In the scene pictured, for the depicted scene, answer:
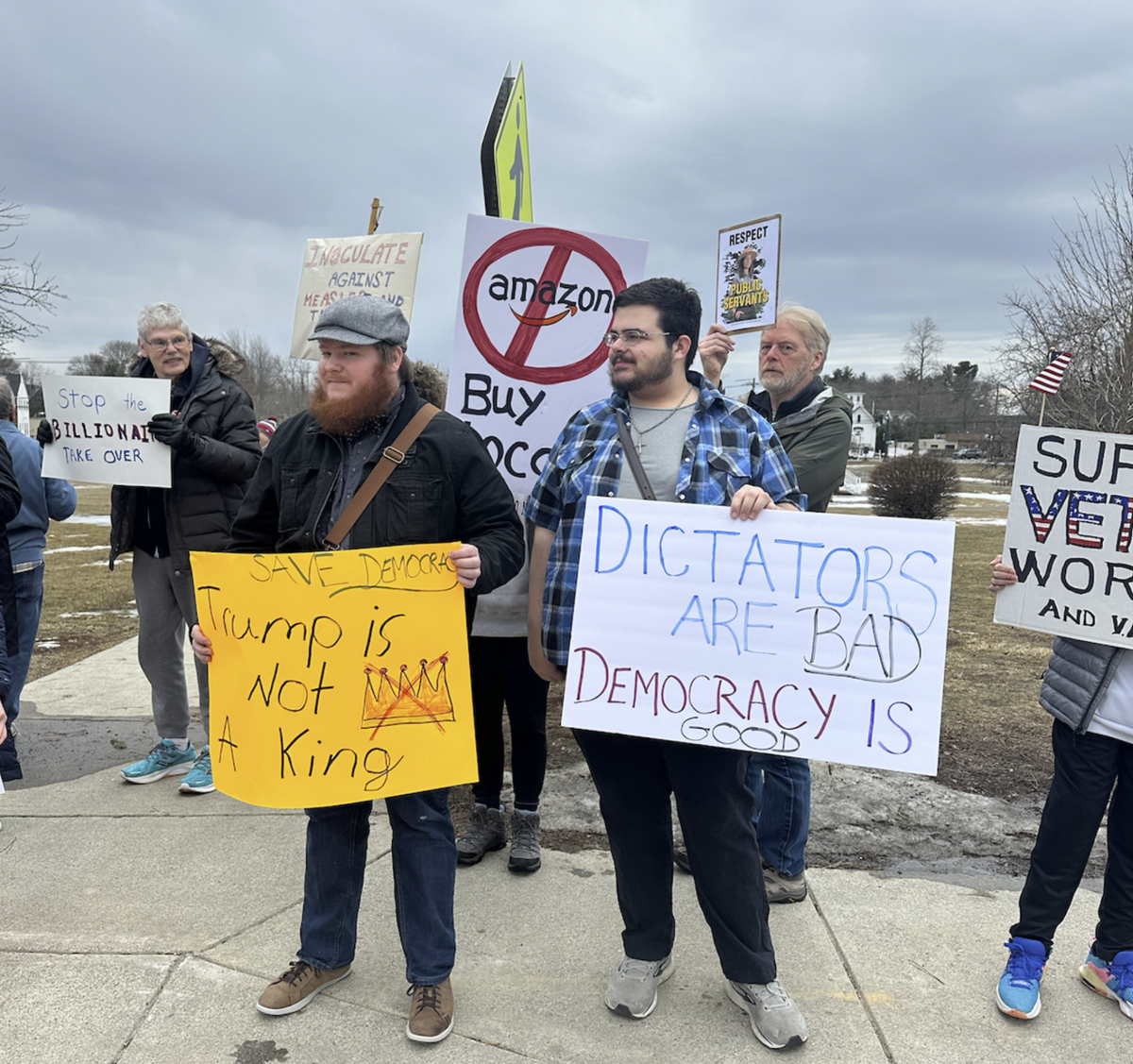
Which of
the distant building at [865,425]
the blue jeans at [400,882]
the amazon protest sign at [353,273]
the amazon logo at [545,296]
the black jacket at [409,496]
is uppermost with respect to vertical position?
the distant building at [865,425]

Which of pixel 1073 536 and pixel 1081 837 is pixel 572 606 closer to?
pixel 1073 536

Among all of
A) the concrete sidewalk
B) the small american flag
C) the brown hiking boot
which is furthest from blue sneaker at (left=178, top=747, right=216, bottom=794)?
the small american flag

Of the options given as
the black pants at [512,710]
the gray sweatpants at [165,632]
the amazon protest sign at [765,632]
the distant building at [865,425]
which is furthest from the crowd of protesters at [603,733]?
the distant building at [865,425]

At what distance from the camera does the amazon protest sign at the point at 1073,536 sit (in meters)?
2.48

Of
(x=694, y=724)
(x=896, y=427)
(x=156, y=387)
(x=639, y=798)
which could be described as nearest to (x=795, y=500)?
(x=694, y=724)

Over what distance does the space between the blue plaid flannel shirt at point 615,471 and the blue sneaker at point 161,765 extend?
2.61 meters

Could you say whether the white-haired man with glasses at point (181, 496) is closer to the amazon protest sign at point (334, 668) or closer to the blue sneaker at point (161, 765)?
the blue sneaker at point (161, 765)

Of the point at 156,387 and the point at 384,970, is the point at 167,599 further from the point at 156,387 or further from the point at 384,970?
the point at 384,970

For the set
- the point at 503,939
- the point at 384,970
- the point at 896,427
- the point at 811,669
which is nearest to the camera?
the point at 811,669

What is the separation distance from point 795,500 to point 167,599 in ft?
9.86

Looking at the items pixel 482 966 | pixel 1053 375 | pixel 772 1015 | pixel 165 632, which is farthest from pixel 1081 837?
pixel 165 632

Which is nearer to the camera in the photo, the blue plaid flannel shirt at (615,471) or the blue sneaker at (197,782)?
the blue plaid flannel shirt at (615,471)

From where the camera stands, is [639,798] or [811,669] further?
[639,798]

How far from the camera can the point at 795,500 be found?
252cm
